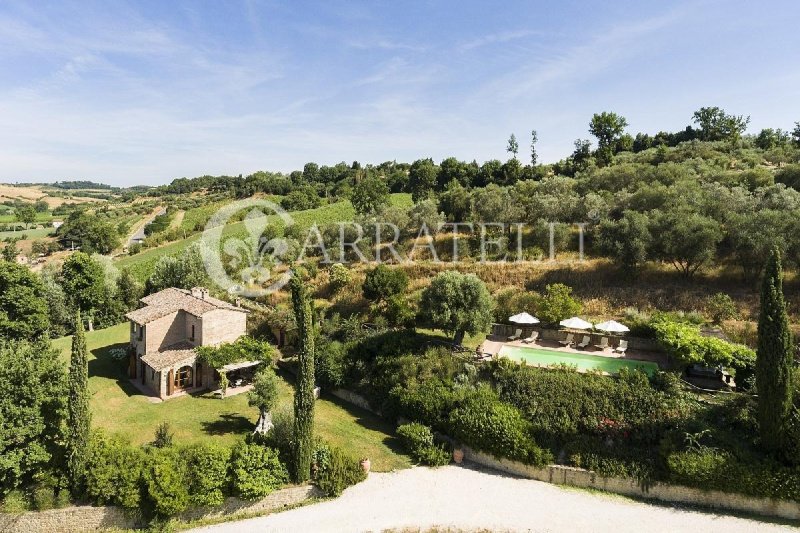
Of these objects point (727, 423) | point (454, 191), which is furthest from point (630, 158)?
point (727, 423)

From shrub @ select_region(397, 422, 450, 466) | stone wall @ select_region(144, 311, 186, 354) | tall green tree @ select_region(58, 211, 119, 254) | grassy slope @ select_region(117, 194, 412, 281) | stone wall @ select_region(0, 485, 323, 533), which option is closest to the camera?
stone wall @ select_region(0, 485, 323, 533)

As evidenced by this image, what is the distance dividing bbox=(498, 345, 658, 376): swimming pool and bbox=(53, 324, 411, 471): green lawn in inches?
294

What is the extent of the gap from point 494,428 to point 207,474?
11033 mm

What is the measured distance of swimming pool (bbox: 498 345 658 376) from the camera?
807 inches

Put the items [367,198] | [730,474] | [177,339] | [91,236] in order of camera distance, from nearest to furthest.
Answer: [730,474] → [177,339] → [367,198] → [91,236]

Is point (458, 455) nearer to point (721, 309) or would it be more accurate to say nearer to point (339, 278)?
point (721, 309)

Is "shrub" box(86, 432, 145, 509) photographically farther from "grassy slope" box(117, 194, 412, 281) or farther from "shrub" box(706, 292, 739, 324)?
"grassy slope" box(117, 194, 412, 281)

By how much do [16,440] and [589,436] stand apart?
2048 cm

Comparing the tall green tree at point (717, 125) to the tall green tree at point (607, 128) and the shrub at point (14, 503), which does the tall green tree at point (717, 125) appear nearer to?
the tall green tree at point (607, 128)

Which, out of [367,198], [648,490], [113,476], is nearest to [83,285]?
[113,476]

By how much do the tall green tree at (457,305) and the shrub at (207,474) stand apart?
→ 11.6m

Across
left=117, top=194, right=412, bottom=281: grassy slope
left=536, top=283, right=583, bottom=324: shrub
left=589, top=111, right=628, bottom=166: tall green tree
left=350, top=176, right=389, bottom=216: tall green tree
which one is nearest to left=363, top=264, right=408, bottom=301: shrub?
left=536, top=283, right=583, bottom=324: shrub

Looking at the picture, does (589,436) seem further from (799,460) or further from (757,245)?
(757,245)
